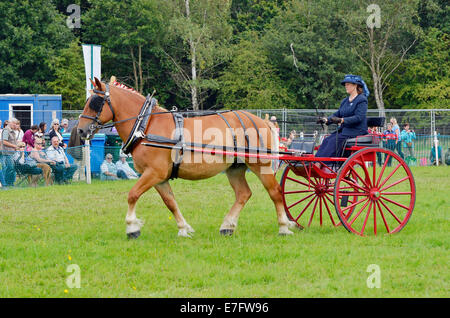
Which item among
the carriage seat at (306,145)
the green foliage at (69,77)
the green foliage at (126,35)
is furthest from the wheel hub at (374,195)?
the green foliage at (126,35)

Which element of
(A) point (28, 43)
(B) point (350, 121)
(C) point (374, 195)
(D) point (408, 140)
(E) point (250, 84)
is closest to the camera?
(C) point (374, 195)

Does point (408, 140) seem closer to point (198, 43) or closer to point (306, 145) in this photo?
point (306, 145)

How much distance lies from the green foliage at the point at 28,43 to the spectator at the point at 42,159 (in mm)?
24403

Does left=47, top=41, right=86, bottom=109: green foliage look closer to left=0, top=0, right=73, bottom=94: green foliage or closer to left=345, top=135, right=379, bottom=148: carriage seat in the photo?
left=0, top=0, right=73, bottom=94: green foliage

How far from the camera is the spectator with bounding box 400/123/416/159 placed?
20859mm

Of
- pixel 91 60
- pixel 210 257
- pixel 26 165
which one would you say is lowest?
pixel 210 257

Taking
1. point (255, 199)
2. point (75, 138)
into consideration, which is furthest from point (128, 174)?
point (255, 199)

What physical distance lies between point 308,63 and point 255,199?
1149 inches

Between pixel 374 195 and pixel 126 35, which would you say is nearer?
pixel 374 195

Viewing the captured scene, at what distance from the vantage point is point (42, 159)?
14.5 m

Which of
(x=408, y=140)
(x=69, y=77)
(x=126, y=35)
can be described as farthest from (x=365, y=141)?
(x=126, y=35)

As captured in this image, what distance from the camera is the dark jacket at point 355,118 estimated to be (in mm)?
8336

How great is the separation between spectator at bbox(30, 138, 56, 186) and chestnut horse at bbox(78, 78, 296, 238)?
6817 mm

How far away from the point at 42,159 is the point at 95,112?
705 centimetres
